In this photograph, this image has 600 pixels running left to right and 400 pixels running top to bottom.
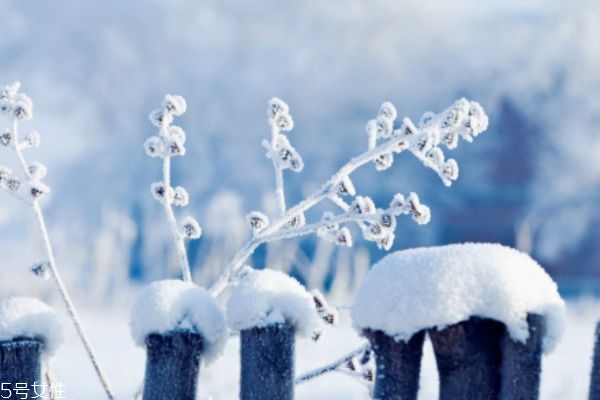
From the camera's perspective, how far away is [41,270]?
2.80 metres

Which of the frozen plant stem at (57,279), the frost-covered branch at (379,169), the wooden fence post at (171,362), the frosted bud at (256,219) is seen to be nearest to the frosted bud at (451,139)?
the frost-covered branch at (379,169)

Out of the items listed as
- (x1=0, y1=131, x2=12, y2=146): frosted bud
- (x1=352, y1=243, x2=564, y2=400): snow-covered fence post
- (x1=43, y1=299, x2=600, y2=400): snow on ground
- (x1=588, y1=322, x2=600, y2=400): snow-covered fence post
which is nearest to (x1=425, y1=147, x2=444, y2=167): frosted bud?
(x1=352, y1=243, x2=564, y2=400): snow-covered fence post

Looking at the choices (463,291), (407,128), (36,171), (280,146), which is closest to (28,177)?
(36,171)

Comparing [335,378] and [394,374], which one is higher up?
[335,378]

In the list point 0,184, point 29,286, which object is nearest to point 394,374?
point 0,184

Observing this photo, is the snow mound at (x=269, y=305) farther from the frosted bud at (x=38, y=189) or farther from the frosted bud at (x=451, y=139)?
the frosted bud at (x=38, y=189)

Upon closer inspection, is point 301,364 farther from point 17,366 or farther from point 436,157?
point 17,366

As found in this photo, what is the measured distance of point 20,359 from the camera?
235 centimetres

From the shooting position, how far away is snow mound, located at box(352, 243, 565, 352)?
184 cm

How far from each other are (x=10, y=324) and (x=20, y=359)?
0.10 m

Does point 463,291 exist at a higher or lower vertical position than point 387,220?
lower

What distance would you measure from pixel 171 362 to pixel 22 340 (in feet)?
1.39

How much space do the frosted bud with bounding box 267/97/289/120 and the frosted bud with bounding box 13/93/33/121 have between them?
72cm

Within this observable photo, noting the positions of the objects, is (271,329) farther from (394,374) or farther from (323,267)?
(323,267)
